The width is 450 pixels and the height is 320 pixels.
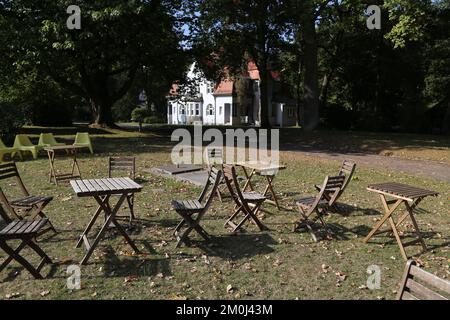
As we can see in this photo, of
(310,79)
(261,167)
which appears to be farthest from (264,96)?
(261,167)

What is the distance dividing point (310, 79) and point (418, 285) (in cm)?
2365

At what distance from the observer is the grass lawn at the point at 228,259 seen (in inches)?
189

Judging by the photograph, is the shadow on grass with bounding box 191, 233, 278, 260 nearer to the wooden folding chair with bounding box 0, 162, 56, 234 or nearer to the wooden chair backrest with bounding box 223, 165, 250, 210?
the wooden chair backrest with bounding box 223, 165, 250, 210

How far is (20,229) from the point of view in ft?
16.4

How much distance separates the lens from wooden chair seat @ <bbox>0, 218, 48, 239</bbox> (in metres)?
4.79

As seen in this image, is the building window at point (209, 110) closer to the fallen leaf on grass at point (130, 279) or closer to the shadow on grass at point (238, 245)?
the shadow on grass at point (238, 245)

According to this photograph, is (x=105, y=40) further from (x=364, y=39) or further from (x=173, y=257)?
(x=364, y=39)

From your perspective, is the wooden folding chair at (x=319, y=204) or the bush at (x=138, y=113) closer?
the wooden folding chair at (x=319, y=204)

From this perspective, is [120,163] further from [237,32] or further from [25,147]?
[237,32]

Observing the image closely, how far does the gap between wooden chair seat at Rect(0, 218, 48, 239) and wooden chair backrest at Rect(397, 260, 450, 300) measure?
407 cm

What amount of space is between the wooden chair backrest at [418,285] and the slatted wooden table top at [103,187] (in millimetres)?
3618

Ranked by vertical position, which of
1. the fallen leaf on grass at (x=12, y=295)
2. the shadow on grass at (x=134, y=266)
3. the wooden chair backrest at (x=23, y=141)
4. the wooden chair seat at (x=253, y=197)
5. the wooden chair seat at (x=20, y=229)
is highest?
the wooden chair backrest at (x=23, y=141)

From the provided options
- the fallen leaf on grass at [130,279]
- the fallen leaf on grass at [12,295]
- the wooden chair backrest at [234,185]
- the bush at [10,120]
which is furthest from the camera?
the bush at [10,120]

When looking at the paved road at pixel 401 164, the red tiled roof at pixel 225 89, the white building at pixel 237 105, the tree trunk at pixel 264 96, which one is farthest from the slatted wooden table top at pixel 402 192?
the red tiled roof at pixel 225 89
